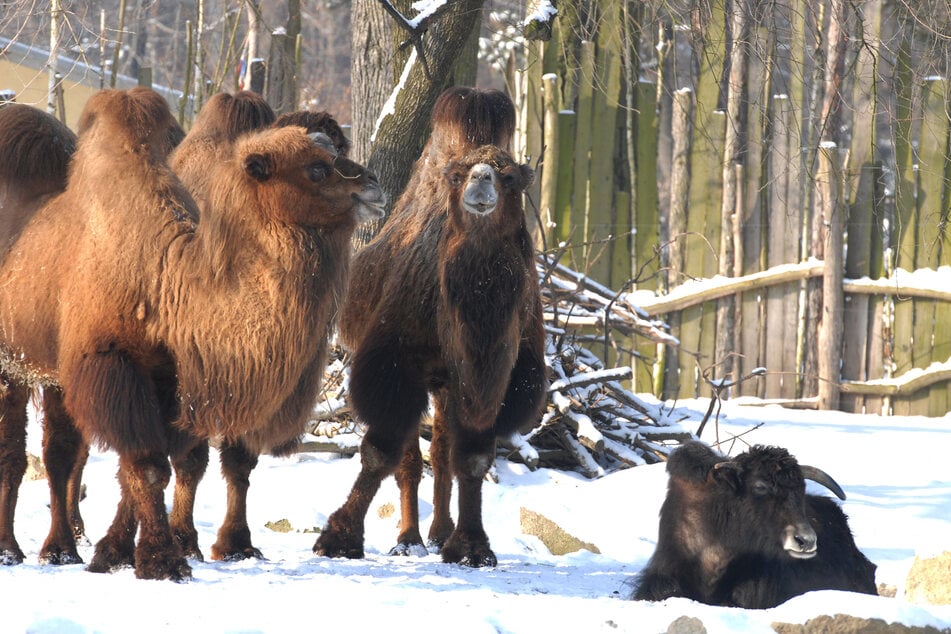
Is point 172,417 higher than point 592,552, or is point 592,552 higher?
point 172,417

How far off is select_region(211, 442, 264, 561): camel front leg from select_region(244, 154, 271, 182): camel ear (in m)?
1.44

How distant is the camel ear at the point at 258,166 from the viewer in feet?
17.3

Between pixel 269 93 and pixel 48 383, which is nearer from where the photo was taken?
pixel 48 383

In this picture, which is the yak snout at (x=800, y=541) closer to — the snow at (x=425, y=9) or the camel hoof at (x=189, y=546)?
the camel hoof at (x=189, y=546)

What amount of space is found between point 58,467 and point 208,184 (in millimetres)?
1526

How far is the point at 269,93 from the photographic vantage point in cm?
1297

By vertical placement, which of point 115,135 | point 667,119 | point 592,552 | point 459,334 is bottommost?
point 592,552

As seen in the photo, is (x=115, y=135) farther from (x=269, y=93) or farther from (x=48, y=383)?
(x=269, y=93)

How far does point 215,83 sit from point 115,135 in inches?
276

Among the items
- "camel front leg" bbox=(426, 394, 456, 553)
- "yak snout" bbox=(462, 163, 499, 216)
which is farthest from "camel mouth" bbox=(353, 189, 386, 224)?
"camel front leg" bbox=(426, 394, 456, 553)

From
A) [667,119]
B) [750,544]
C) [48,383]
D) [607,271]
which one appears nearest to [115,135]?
[48,383]

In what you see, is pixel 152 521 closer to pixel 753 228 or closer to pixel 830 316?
pixel 830 316

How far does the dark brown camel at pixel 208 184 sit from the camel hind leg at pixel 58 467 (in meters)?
0.49

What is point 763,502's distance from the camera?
17.9ft
